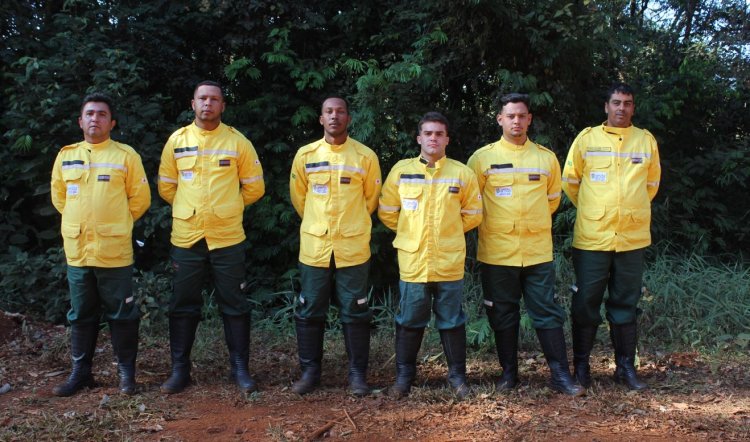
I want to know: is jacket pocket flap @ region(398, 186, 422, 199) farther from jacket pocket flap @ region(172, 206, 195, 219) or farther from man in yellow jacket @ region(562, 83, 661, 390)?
jacket pocket flap @ region(172, 206, 195, 219)

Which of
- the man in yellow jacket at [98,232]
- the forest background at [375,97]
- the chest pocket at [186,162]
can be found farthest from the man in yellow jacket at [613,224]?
the man in yellow jacket at [98,232]

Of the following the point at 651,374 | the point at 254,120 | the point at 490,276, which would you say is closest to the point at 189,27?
the point at 254,120

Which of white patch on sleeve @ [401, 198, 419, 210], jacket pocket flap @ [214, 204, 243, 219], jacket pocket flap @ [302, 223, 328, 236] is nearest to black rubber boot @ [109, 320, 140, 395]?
jacket pocket flap @ [214, 204, 243, 219]

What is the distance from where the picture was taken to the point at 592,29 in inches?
255

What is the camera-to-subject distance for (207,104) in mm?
4492

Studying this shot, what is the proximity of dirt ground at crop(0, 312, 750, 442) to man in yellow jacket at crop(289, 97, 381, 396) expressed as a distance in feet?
1.10

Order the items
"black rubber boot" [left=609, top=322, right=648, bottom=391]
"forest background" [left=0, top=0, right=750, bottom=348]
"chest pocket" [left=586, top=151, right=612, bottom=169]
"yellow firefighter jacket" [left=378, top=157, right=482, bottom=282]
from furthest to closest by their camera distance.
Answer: "forest background" [left=0, top=0, right=750, bottom=348] < "black rubber boot" [left=609, top=322, right=648, bottom=391] < "chest pocket" [left=586, top=151, right=612, bottom=169] < "yellow firefighter jacket" [left=378, top=157, right=482, bottom=282]

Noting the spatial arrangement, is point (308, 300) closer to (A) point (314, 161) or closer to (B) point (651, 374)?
(A) point (314, 161)

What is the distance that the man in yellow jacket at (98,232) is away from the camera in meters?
4.43

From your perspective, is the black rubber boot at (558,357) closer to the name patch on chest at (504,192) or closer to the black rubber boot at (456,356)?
the black rubber boot at (456,356)

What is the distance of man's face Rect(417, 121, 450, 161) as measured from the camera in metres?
4.43

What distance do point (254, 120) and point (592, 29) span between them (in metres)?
3.75

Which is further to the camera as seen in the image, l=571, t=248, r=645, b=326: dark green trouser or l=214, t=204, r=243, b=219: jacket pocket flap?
l=571, t=248, r=645, b=326: dark green trouser

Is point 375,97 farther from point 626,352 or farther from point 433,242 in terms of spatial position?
point 626,352
